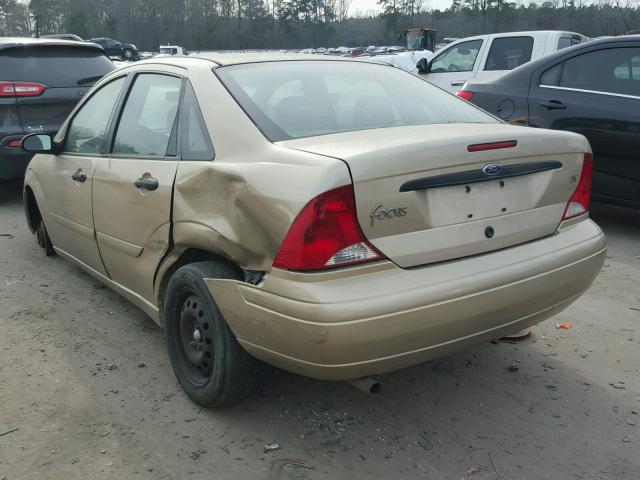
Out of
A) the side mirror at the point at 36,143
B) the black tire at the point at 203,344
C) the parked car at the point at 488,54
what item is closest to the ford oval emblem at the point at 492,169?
the black tire at the point at 203,344

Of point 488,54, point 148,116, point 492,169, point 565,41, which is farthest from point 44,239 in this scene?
point 565,41

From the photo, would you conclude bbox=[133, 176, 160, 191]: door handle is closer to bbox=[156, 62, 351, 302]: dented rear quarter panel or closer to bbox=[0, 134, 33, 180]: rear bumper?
bbox=[156, 62, 351, 302]: dented rear quarter panel

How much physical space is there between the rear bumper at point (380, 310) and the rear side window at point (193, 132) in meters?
0.60

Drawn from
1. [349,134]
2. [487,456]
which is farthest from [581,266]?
[349,134]

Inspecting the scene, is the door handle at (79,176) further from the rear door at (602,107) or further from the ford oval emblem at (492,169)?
the rear door at (602,107)

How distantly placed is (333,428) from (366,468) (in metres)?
0.32

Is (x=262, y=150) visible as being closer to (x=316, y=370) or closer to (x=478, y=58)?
(x=316, y=370)

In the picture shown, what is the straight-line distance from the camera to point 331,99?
3.04 m

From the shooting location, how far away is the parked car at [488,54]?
32.0 ft

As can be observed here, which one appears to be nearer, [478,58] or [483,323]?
[483,323]

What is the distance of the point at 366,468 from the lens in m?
2.45

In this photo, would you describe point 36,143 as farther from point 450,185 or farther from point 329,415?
point 450,185

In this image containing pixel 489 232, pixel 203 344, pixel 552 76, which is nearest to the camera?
pixel 489 232

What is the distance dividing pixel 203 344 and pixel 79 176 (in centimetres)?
157
